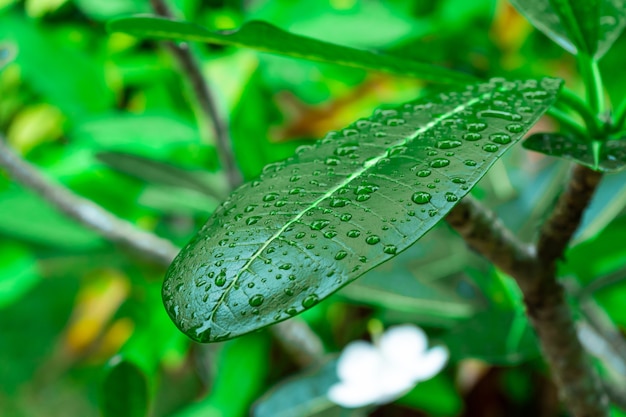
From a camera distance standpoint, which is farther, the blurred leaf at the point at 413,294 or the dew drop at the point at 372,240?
the blurred leaf at the point at 413,294

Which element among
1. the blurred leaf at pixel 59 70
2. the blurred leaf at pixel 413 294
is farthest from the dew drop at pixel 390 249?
the blurred leaf at pixel 59 70

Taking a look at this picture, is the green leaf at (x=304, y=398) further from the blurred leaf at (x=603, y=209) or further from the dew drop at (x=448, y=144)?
the dew drop at (x=448, y=144)

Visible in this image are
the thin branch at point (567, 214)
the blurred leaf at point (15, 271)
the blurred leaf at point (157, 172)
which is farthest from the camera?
the blurred leaf at point (15, 271)

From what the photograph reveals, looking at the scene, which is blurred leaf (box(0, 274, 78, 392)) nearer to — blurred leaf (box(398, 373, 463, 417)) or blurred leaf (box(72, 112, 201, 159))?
blurred leaf (box(72, 112, 201, 159))

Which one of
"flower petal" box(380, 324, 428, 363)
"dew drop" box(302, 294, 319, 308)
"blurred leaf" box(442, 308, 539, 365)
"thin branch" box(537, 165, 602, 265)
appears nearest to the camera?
"dew drop" box(302, 294, 319, 308)

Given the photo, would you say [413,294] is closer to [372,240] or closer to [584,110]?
[584,110]

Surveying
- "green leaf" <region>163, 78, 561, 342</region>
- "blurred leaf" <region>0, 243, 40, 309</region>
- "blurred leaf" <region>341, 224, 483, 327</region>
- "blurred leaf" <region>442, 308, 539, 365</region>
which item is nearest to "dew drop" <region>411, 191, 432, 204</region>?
"green leaf" <region>163, 78, 561, 342</region>

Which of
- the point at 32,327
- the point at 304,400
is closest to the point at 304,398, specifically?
the point at 304,400
